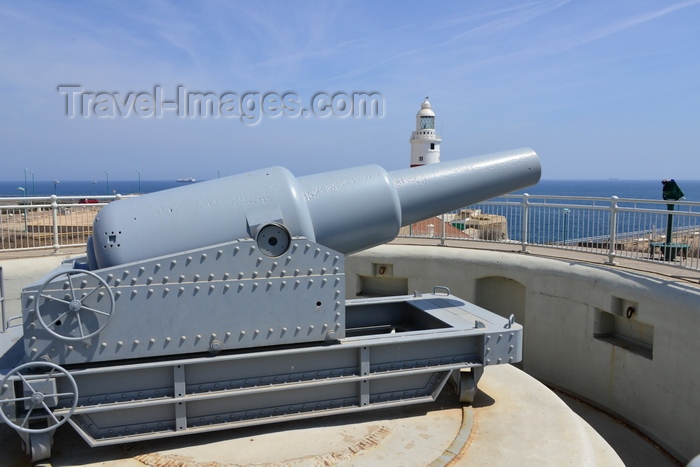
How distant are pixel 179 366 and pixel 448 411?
96.2 inches

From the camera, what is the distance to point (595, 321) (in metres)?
7.18

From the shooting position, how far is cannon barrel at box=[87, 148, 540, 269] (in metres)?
4.11

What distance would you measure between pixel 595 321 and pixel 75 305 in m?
6.25

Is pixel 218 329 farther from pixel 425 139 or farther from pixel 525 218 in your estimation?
pixel 425 139

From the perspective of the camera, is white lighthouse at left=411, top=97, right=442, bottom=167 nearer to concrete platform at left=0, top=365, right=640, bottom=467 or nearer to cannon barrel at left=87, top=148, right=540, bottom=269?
cannon barrel at left=87, top=148, right=540, bottom=269

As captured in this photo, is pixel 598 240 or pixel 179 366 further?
pixel 598 240

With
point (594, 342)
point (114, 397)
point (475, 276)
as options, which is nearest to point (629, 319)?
point (594, 342)

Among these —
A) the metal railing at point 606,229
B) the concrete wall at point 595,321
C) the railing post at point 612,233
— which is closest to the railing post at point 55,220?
the concrete wall at point 595,321

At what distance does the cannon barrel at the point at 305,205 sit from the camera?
13.5 feet

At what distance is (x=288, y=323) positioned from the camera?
4305mm

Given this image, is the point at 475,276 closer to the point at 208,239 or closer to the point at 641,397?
the point at 641,397

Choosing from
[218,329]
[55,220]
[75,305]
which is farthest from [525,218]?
[55,220]

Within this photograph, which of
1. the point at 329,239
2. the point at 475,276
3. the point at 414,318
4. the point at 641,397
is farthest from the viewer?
the point at 475,276

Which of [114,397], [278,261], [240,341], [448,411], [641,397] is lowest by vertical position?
[641,397]
